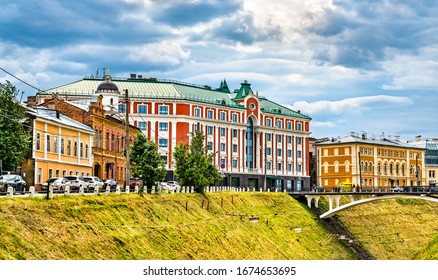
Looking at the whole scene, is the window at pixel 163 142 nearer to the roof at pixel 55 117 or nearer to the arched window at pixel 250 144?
the arched window at pixel 250 144

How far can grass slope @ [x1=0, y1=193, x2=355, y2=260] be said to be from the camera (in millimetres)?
30438

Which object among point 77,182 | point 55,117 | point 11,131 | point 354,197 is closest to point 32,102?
point 55,117

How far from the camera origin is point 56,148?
2346 inches

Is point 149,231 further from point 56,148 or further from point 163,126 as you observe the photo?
point 163,126

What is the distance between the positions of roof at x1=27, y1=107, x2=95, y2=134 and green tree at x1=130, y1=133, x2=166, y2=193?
215 inches

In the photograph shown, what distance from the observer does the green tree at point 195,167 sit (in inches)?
2697

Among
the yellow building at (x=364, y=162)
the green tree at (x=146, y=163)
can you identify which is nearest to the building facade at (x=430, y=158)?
the yellow building at (x=364, y=162)

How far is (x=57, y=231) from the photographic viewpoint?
31922 millimetres

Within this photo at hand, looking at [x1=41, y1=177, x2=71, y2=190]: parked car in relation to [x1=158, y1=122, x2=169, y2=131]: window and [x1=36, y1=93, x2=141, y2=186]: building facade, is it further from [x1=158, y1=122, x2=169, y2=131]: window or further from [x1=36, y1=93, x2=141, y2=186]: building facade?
[x1=158, y1=122, x2=169, y2=131]: window

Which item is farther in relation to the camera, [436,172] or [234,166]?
[436,172]

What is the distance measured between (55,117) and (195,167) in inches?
612

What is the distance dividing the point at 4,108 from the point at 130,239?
70.3 feet
